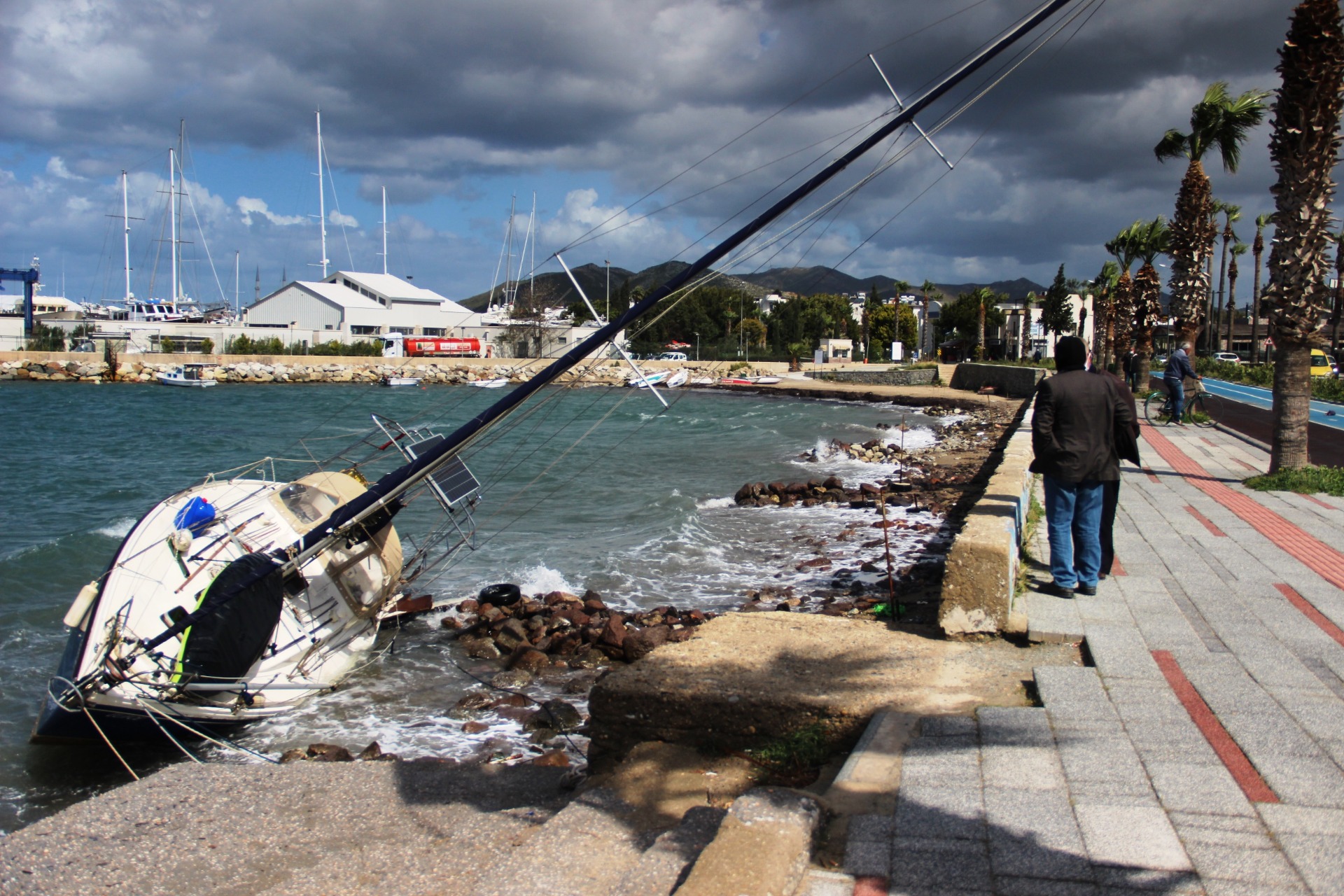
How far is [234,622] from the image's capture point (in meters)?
8.48

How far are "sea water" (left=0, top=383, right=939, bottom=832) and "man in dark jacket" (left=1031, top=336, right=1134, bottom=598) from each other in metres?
3.23

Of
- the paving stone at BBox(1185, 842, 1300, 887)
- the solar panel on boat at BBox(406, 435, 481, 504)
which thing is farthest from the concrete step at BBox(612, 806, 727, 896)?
the solar panel on boat at BBox(406, 435, 481, 504)

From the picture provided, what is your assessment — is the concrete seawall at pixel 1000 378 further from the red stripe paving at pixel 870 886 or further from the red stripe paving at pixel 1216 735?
the red stripe paving at pixel 870 886

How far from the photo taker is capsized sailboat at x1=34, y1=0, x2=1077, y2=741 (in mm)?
7957

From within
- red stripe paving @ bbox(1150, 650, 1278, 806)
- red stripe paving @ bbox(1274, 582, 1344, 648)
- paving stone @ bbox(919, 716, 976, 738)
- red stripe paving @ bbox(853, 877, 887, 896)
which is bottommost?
red stripe paving @ bbox(853, 877, 887, 896)

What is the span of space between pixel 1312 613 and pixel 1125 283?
1680 inches

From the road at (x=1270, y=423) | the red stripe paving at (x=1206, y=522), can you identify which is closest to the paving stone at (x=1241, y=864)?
the red stripe paving at (x=1206, y=522)

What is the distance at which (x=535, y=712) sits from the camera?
8.39 m

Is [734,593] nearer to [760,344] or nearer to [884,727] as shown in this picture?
[884,727]

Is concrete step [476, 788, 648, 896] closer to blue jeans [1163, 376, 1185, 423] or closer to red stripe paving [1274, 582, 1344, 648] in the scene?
red stripe paving [1274, 582, 1344, 648]

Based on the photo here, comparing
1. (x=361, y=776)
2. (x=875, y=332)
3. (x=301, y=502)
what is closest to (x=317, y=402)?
(x=301, y=502)

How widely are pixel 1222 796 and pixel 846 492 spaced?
1748 cm

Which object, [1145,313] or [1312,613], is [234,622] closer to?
[1312,613]

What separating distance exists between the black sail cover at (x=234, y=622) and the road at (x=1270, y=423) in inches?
492
